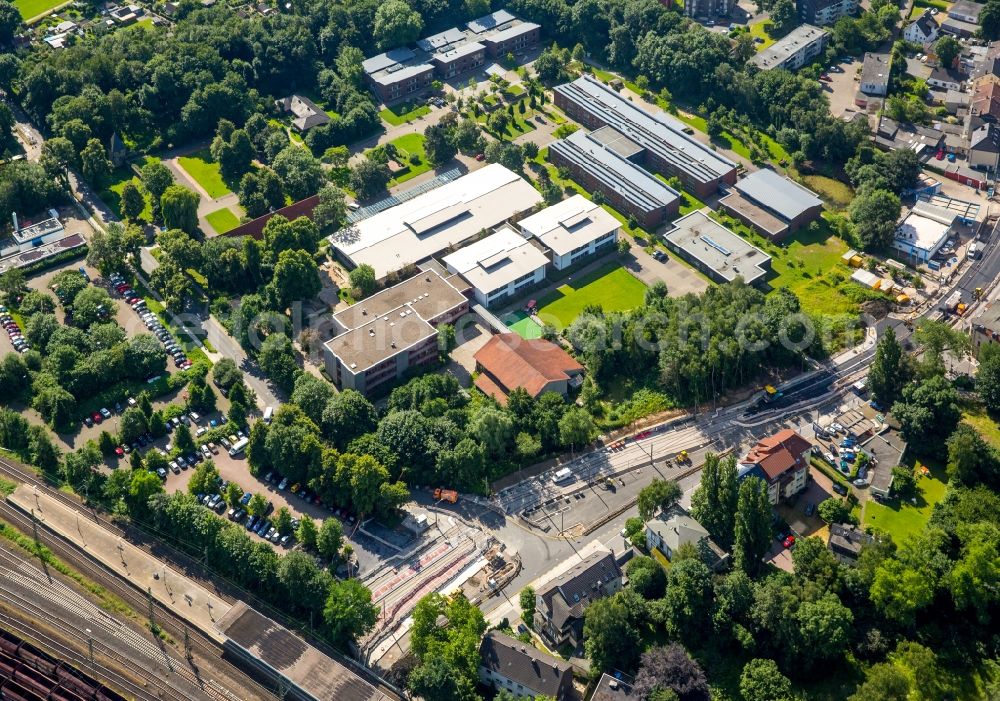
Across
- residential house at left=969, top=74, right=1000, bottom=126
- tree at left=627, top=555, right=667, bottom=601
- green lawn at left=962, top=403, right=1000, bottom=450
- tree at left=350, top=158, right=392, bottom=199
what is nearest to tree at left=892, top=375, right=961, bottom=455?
green lawn at left=962, top=403, right=1000, bottom=450

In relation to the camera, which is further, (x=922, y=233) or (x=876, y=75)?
(x=876, y=75)

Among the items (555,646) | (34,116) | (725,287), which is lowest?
(555,646)

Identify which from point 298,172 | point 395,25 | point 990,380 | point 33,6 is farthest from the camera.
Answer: point 33,6

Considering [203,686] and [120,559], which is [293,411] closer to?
[120,559]

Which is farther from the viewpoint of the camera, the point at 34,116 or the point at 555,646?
the point at 34,116

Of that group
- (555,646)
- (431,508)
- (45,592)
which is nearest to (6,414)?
(45,592)

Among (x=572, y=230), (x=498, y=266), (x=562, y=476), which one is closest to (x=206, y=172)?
(x=498, y=266)

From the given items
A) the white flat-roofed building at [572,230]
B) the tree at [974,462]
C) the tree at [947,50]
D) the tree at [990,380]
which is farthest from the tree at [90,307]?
the tree at [947,50]

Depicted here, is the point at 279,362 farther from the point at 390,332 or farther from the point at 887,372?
the point at 887,372
